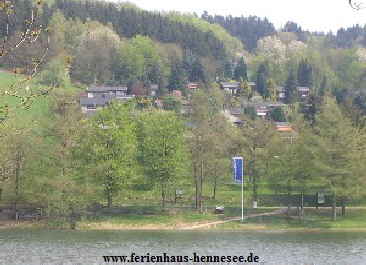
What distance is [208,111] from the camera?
103 metres

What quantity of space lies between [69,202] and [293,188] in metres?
21.4

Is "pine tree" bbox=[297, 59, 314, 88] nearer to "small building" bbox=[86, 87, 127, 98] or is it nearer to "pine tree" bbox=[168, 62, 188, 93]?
"pine tree" bbox=[168, 62, 188, 93]

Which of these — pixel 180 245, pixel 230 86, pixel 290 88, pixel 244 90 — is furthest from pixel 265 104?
pixel 180 245

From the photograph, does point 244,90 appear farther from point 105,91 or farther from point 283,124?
point 105,91

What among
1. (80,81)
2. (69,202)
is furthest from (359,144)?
(80,81)

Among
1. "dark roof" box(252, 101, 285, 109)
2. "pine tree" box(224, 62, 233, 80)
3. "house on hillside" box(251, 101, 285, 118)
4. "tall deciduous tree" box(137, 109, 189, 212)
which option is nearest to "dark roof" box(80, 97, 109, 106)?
"house on hillside" box(251, 101, 285, 118)

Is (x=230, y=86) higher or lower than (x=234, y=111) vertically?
higher

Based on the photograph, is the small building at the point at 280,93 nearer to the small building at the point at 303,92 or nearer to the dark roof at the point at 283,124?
the small building at the point at 303,92

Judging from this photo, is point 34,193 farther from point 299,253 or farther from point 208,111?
point 208,111

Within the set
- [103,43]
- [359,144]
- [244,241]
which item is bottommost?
[244,241]

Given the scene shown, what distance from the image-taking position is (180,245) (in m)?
45.9

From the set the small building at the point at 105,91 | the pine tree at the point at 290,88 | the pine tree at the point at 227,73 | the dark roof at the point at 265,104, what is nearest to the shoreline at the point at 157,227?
the small building at the point at 105,91

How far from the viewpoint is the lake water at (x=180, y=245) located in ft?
131

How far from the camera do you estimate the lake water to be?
40.0 m
